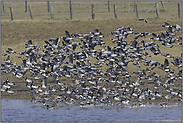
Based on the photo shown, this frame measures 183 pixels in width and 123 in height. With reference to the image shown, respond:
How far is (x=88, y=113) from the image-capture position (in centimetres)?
2103

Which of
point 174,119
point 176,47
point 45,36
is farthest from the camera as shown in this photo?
point 45,36

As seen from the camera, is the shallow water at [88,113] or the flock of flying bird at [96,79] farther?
the flock of flying bird at [96,79]

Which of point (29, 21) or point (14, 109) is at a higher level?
point (29, 21)

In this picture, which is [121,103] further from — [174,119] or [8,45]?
[8,45]

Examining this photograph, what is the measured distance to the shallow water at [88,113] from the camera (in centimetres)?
1976

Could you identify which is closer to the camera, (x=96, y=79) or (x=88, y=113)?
(x=88, y=113)

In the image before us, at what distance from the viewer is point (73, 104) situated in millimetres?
23141

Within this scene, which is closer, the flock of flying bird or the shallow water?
the shallow water

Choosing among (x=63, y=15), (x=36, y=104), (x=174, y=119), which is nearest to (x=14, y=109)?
(x=36, y=104)

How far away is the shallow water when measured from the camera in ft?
64.8

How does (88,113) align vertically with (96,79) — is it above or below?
below

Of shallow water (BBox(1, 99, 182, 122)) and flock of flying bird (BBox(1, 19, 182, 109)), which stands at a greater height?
flock of flying bird (BBox(1, 19, 182, 109))

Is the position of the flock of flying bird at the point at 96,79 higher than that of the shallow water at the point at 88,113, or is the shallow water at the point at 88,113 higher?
the flock of flying bird at the point at 96,79

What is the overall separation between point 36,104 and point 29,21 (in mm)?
27254
